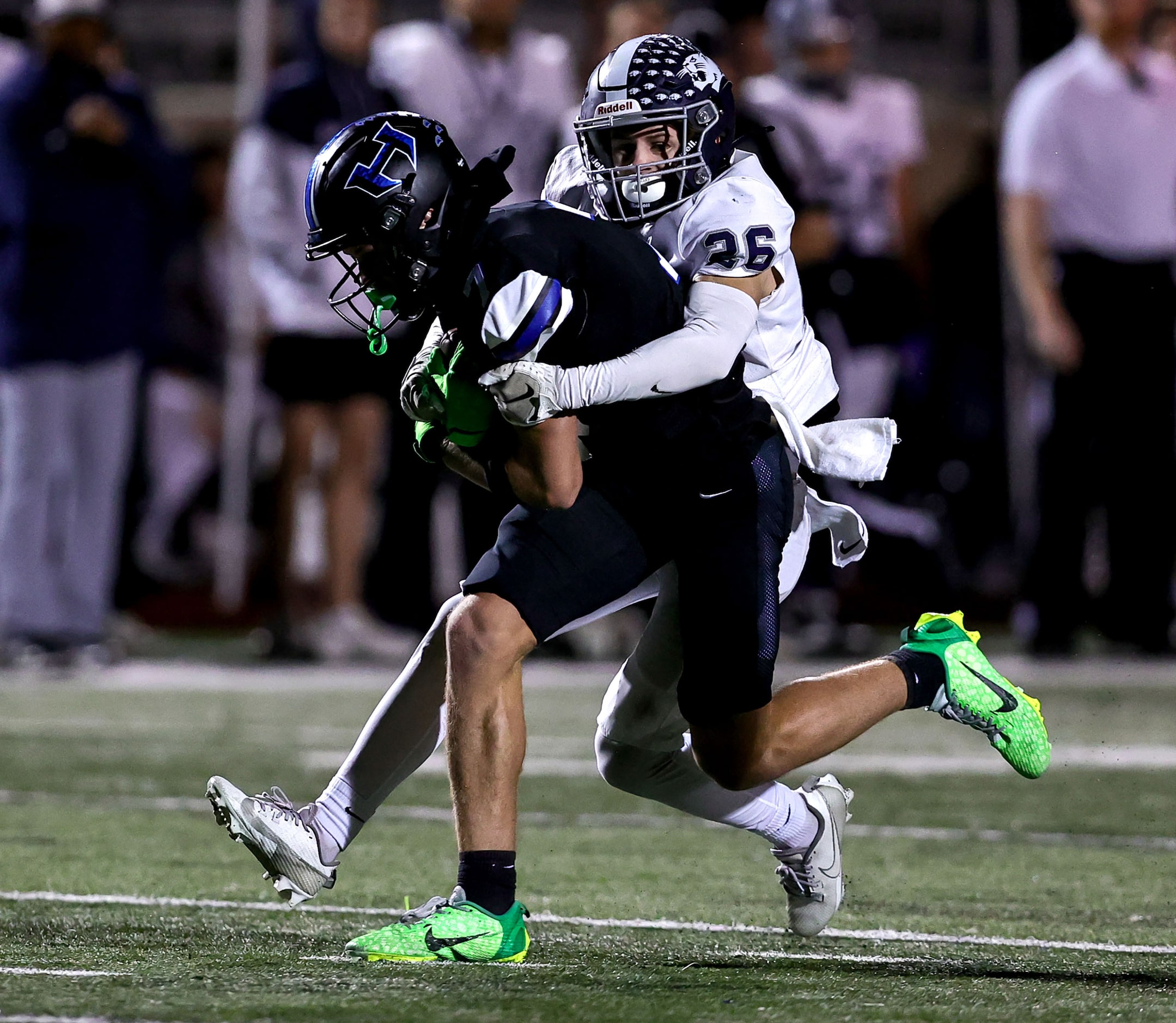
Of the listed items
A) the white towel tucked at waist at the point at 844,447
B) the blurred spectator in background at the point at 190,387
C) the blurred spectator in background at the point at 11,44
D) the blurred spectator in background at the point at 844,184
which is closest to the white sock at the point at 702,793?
the white towel tucked at waist at the point at 844,447

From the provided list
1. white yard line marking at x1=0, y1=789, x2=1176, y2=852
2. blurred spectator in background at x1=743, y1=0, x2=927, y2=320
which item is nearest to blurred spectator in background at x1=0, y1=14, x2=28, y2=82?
blurred spectator in background at x1=743, y1=0, x2=927, y2=320

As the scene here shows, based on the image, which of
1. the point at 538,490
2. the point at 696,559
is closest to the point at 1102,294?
the point at 696,559

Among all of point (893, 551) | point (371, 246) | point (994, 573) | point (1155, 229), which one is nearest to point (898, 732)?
point (1155, 229)

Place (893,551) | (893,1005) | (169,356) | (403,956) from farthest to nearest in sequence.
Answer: (169,356)
(893,551)
(403,956)
(893,1005)

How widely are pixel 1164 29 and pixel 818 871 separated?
6.63 metres

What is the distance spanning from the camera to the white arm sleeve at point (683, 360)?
3.76 m

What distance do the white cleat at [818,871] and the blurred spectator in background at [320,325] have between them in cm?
510

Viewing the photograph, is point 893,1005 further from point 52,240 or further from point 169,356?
point 169,356

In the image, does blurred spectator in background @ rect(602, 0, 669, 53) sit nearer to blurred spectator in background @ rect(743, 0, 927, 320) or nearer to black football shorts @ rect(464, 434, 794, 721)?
blurred spectator in background @ rect(743, 0, 927, 320)

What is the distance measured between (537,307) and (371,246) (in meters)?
0.35

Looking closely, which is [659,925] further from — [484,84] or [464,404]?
[484,84]

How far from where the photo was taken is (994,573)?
526 inches

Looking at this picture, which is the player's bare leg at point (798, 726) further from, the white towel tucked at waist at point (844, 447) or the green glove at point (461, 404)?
the green glove at point (461, 404)

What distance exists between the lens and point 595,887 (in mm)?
4668
